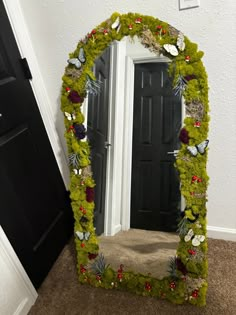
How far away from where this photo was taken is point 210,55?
1168mm

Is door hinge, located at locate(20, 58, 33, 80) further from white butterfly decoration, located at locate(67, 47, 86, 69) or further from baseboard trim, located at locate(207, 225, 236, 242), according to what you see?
baseboard trim, located at locate(207, 225, 236, 242)

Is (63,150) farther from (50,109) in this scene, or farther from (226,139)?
(226,139)

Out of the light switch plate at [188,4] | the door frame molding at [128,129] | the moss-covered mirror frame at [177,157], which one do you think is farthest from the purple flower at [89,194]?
the light switch plate at [188,4]

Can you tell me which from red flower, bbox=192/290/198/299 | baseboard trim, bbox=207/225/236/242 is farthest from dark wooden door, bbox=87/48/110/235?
baseboard trim, bbox=207/225/236/242

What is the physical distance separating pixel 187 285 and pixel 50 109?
3.44ft

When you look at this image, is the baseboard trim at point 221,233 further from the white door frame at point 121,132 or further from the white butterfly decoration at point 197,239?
the white door frame at point 121,132

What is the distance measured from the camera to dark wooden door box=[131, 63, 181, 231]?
39.1 inches

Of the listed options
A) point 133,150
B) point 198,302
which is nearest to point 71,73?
point 133,150

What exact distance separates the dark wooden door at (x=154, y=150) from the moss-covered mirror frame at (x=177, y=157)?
0.04 metres

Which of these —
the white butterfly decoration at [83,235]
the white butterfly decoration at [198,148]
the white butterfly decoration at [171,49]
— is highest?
the white butterfly decoration at [171,49]

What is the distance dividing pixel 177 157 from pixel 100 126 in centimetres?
33

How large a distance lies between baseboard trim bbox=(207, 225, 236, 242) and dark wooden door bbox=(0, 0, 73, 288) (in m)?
0.81

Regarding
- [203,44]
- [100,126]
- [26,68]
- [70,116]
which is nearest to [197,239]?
[100,126]

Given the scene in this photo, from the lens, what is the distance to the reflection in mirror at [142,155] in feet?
3.28
